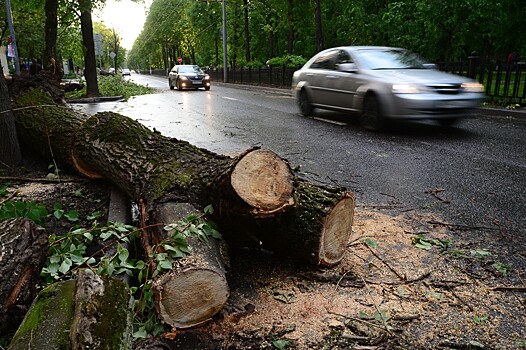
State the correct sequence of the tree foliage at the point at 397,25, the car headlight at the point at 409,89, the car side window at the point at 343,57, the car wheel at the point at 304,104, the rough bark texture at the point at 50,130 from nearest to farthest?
the rough bark texture at the point at 50,130 < the car headlight at the point at 409,89 < the car side window at the point at 343,57 < the car wheel at the point at 304,104 < the tree foliage at the point at 397,25

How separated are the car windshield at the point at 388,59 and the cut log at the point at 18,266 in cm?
775

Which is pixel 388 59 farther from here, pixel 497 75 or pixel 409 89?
pixel 497 75

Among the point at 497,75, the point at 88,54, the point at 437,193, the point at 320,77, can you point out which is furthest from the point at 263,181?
the point at 88,54

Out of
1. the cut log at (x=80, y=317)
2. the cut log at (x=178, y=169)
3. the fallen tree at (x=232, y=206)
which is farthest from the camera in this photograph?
the cut log at (x=178, y=169)

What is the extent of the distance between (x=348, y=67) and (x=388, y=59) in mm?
858

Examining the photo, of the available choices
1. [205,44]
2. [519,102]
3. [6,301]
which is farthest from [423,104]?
[205,44]

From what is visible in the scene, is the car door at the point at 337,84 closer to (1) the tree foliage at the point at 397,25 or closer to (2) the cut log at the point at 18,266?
(2) the cut log at the point at 18,266

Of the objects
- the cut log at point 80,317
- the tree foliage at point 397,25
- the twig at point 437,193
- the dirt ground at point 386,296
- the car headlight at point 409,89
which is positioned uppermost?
the tree foliage at point 397,25

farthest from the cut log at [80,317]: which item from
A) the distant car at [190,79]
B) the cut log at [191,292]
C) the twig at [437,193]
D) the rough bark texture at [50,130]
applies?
the distant car at [190,79]

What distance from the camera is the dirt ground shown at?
2.28 metres

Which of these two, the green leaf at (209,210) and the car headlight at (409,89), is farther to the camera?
the car headlight at (409,89)

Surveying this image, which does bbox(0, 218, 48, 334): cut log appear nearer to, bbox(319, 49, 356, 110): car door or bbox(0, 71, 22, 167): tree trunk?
bbox(0, 71, 22, 167): tree trunk

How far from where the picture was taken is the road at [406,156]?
14.2 ft

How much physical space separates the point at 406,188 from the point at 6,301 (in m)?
3.96
